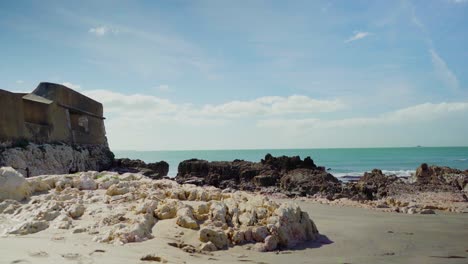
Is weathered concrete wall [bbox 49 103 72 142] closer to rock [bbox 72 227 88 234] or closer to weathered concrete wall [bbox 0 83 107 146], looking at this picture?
weathered concrete wall [bbox 0 83 107 146]

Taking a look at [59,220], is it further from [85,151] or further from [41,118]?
[85,151]

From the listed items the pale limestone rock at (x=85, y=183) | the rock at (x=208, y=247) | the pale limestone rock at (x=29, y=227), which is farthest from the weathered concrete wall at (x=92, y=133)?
the rock at (x=208, y=247)

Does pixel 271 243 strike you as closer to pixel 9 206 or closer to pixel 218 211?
pixel 218 211

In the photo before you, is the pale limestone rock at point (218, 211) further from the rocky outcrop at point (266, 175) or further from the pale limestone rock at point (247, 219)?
the rocky outcrop at point (266, 175)

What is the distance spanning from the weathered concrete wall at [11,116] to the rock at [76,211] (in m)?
7.80

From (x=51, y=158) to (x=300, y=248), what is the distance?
11.5m

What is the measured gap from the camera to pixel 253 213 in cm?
627

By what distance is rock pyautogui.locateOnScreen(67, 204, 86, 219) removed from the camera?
6090 mm

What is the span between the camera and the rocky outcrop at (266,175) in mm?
17562

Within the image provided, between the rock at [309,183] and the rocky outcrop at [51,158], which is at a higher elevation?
the rocky outcrop at [51,158]

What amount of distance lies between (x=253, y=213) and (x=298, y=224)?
0.74 m

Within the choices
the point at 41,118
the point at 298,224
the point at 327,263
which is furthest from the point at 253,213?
the point at 41,118

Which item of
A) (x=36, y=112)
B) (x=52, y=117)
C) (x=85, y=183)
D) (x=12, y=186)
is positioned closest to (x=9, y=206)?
(x=12, y=186)

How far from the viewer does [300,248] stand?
236 inches
